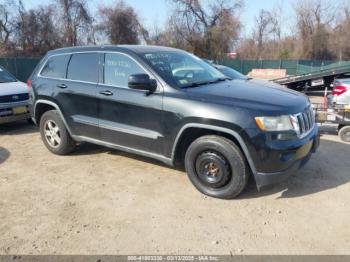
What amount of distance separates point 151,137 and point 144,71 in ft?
2.88

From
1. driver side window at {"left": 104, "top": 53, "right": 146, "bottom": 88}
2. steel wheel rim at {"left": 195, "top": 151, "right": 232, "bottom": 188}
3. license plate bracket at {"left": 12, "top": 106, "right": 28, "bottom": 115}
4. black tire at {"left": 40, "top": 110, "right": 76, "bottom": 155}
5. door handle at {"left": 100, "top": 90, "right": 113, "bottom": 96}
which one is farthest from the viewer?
license plate bracket at {"left": 12, "top": 106, "right": 28, "bottom": 115}

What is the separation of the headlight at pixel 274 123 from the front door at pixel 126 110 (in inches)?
50.1

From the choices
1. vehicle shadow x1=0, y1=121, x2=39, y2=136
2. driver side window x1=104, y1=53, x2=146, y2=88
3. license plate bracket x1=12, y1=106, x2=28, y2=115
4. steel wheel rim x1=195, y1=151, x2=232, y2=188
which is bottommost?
vehicle shadow x1=0, y1=121, x2=39, y2=136

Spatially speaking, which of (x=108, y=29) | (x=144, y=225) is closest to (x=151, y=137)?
(x=144, y=225)

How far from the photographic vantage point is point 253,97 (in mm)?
3861

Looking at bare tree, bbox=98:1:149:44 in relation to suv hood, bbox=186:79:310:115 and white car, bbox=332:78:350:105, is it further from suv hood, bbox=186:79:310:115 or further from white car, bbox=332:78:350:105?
suv hood, bbox=186:79:310:115

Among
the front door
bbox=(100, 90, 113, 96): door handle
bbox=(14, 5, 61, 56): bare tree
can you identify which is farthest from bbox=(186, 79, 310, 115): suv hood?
bbox=(14, 5, 61, 56): bare tree

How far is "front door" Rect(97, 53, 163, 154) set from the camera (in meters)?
4.29

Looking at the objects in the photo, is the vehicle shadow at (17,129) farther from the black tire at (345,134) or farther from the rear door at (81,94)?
the black tire at (345,134)

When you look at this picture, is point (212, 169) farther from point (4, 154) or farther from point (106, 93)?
point (4, 154)

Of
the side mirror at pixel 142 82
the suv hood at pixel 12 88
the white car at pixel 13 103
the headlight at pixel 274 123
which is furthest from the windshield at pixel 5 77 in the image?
the headlight at pixel 274 123

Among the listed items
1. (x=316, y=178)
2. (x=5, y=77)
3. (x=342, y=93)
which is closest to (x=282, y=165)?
(x=316, y=178)

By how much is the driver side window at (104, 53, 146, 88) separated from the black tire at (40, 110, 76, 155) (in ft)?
4.36

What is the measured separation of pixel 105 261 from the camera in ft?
9.69
